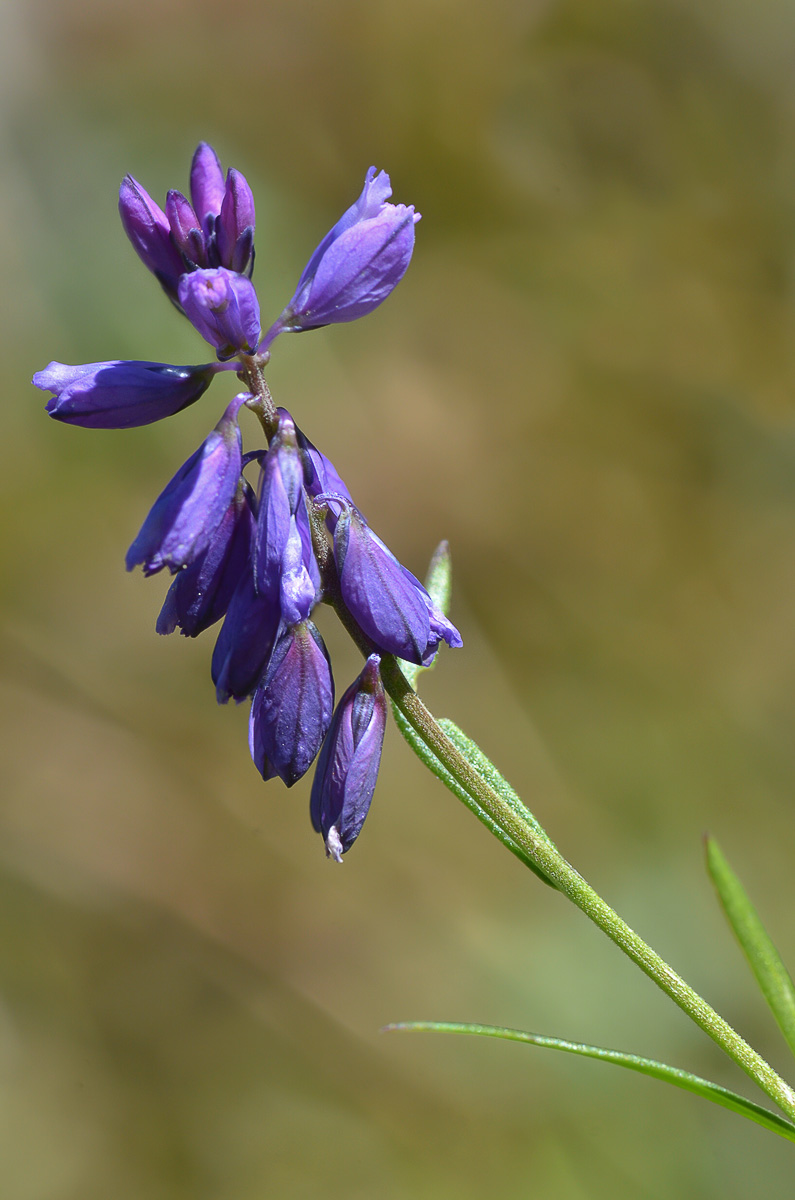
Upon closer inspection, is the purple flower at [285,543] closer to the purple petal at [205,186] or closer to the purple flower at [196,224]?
the purple flower at [196,224]

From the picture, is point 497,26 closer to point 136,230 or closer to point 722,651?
point 722,651

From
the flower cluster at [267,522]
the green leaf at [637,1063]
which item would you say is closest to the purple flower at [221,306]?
the flower cluster at [267,522]

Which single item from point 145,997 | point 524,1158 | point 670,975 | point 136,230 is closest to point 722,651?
point 524,1158

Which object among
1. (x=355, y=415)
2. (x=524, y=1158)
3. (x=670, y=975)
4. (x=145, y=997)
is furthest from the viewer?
(x=355, y=415)

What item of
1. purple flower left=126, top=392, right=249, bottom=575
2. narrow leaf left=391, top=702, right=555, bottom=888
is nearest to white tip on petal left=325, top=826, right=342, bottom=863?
narrow leaf left=391, top=702, right=555, bottom=888

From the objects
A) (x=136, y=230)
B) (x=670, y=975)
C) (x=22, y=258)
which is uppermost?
(x=22, y=258)

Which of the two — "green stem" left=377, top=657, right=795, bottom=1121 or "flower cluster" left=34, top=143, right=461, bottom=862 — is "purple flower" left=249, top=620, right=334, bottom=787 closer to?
"flower cluster" left=34, top=143, right=461, bottom=862

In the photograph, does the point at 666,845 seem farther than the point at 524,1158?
Yes
